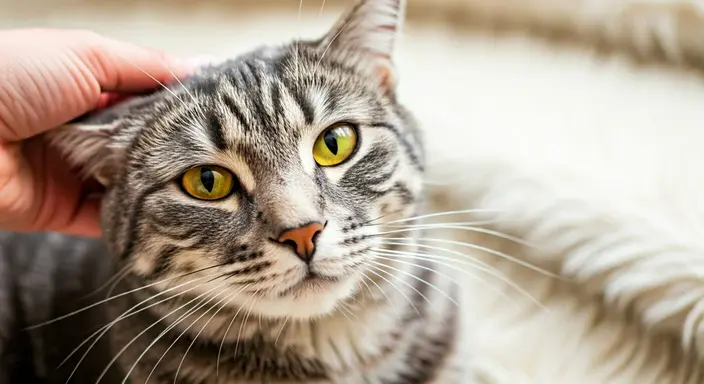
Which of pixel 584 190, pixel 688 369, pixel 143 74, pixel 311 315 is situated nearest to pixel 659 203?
pixel 584 190

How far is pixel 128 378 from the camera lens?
981mm

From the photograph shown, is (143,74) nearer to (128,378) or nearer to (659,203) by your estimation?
(128,378)

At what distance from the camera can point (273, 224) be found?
0.78m

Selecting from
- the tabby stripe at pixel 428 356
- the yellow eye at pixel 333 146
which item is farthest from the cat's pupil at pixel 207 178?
the tabby stripe at pixel 428 356

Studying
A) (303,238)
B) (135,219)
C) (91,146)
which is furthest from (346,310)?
(91,146)

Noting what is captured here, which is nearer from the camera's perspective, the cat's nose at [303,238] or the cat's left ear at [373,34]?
the cat's nose at [303,238]

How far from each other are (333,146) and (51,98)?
0.40 metres

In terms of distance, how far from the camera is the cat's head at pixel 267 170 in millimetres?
797

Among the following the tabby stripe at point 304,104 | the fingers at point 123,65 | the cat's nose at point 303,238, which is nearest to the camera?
the cat's nose at point 303,238

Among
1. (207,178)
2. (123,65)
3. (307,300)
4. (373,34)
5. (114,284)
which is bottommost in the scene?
(114,284)

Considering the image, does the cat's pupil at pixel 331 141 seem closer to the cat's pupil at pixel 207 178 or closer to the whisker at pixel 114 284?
the cat's pupil at pixel 207 178

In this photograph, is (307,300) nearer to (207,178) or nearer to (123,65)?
(207,178)

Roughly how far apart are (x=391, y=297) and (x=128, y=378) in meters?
0.40

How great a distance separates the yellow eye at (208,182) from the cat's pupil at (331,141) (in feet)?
0.42
